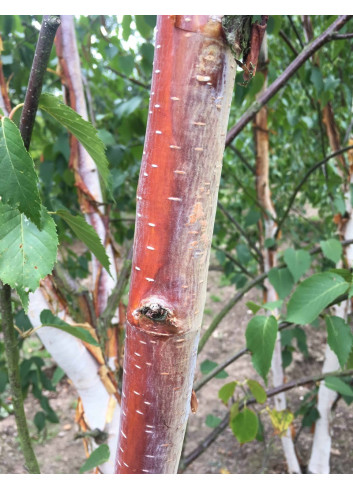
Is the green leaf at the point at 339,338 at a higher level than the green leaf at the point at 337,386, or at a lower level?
higher

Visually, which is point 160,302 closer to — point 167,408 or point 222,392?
point 167,408

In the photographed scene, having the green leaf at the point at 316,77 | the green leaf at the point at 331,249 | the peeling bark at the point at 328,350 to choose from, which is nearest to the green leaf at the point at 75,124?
the green leaf at the point at 331,249

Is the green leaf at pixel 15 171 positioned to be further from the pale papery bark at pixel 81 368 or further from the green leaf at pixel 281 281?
the green leaf at pixel 281 281

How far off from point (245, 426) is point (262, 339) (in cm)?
35

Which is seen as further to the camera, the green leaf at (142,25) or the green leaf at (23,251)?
the green leaf at (142,25)

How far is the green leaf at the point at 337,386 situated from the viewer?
95 centimetres

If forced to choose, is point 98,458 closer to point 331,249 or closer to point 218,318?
point 218,318

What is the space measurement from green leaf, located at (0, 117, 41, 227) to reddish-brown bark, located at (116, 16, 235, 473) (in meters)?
0.08

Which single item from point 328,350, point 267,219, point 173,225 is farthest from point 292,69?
point 328,350

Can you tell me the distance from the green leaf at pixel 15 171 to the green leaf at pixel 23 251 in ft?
0.12

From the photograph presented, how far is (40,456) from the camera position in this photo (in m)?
A: 2.21

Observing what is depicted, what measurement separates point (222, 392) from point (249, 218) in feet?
2.01

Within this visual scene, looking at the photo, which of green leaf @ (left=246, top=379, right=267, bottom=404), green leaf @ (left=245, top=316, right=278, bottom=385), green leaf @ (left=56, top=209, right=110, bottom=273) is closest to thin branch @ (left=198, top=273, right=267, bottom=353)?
green leaf @ (left=246, top=379, right=267, bottom=404)

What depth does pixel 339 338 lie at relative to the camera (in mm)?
765
